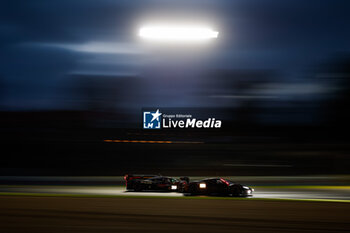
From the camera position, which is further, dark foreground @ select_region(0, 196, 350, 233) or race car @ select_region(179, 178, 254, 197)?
race car @ select_region(179, 178, 254, 197)

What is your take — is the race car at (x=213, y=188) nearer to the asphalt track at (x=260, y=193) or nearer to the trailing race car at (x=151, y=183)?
the asphalt track at (x=260, y=193)

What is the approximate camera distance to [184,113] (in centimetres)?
2523

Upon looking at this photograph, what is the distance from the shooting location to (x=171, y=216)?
911cm

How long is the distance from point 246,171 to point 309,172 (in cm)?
490

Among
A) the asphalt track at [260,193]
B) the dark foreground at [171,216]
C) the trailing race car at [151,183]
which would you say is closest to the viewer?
the dark foreground at [171,216]

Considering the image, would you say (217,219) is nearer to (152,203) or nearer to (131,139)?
(152,203)

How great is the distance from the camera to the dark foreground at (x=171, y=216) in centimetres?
762

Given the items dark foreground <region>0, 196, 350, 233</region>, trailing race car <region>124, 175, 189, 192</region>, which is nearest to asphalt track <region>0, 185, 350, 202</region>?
trailing race car <region>124, 175, 189, 192</region>

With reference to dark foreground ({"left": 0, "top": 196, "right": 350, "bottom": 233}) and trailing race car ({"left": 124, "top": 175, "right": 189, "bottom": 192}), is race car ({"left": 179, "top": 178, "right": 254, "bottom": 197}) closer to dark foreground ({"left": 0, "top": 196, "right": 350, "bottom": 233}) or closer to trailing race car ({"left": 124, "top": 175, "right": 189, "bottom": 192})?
trailing race car ({"left": 124, "top": 175, "right": 189, "bottom": 192})

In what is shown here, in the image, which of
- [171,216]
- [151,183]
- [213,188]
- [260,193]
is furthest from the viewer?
[151,183]

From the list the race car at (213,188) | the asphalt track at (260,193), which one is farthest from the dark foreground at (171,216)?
the asphalt track at (260,193)

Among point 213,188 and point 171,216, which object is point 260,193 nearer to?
point 213,188

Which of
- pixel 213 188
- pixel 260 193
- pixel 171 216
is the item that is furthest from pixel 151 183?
pixel 171 216

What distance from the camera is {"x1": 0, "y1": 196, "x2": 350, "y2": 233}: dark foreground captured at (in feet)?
25.0
